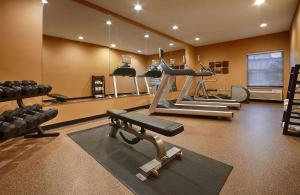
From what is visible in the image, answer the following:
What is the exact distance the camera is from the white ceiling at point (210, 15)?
4012 millimetres

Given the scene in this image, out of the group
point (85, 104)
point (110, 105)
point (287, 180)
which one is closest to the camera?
point (287, 180)

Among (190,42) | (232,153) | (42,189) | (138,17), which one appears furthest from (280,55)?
(42,189)

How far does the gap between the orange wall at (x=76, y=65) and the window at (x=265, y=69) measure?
5342 mm

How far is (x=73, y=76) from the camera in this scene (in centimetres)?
449

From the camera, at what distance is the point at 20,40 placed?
2777 mm

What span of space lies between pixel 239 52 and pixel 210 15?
140 inches

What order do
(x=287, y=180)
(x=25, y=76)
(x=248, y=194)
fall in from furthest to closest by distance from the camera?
(x=25, y=76) → (x=287, y=180) → (x=248, y=194)

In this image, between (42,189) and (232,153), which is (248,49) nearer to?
(232,153)

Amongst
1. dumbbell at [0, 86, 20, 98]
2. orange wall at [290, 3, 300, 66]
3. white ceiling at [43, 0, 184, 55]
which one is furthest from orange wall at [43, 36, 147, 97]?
orange wall at [290, 3, 300, 66]

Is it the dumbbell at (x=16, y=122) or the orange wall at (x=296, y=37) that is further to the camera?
the orange wall at (x=296, y=37)

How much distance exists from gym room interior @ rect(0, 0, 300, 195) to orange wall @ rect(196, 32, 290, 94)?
47 mm

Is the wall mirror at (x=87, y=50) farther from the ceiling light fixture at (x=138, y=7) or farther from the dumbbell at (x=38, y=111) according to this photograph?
the dumbbell at (x=38, y=111)

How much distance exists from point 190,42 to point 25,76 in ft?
23.2

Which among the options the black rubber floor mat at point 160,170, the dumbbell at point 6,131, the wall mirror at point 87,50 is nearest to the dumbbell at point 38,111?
the black rubber floor mat at point 160,170
